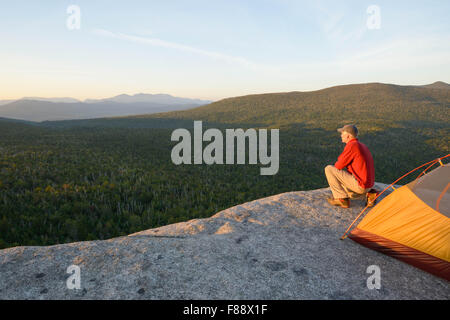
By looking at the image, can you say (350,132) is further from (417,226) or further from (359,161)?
(417,226)


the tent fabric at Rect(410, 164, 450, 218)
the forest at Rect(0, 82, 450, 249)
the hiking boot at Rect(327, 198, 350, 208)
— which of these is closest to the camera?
the tent fabric at Rect(410, 164, 450, 218)

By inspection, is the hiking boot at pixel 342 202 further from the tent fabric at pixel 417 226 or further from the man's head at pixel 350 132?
the tent fabric at pixel 417 226

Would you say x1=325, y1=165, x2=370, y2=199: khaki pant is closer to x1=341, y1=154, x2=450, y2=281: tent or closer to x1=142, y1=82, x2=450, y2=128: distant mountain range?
x1=341, y1=154, x2=450, y2=281: tent

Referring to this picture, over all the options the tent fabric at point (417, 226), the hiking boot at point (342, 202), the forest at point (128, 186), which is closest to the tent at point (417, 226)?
the tent fabric at point (417, 226)

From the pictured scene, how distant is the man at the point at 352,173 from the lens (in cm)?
615

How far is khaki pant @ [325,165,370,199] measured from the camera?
6.43 m

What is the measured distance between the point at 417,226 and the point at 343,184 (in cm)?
254

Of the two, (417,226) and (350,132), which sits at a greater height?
(350,132)

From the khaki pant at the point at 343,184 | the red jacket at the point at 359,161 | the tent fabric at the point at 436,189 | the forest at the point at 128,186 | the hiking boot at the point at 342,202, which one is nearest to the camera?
the tent fabric at the point at 436,189

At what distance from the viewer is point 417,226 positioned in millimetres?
4176

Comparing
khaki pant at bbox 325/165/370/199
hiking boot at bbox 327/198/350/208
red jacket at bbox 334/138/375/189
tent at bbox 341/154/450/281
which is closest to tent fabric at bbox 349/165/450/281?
tent at bbox 341/154/450/281

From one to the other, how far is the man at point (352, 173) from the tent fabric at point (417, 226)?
4.98ft

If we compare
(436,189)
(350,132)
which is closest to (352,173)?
(350,132)

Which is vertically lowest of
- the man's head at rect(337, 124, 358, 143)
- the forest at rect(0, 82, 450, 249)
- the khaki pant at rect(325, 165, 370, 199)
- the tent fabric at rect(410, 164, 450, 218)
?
the forest at rect(0, 82, 450, 249)
